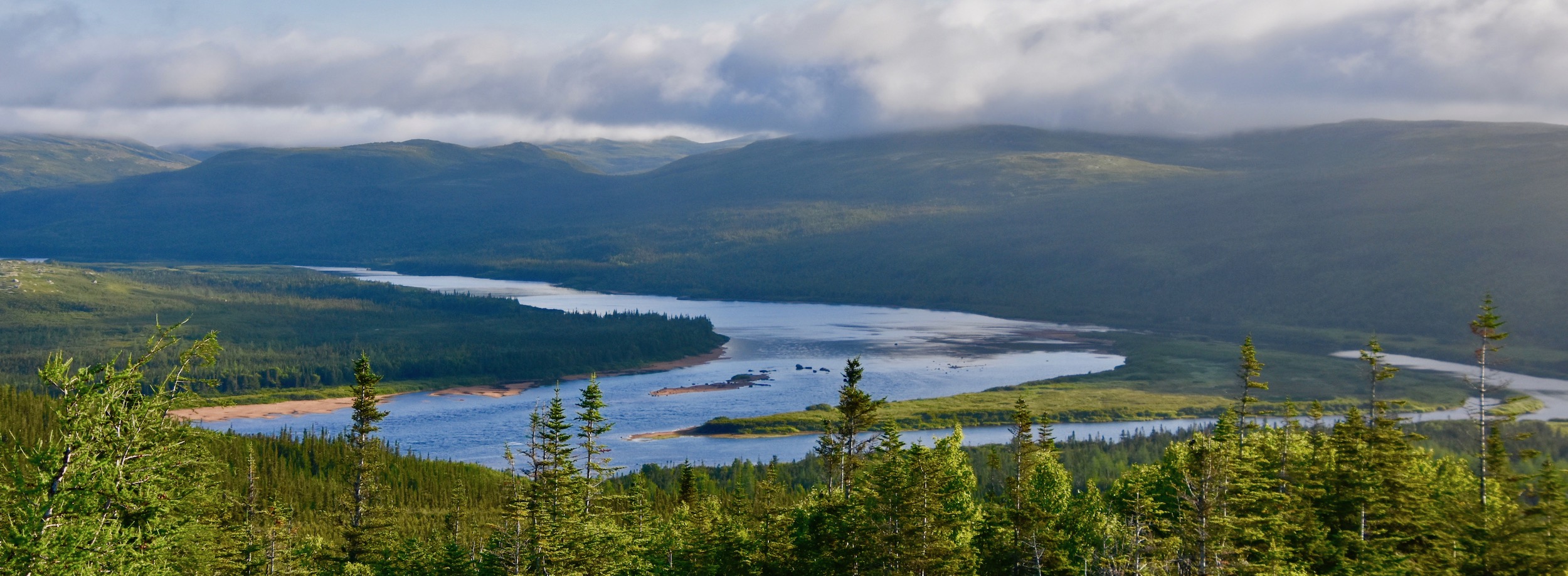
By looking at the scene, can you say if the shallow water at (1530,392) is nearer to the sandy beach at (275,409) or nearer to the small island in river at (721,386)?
the small island in river at (721,386)

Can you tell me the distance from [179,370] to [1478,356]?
37.1 m

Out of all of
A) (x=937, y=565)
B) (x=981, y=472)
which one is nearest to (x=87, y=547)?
A: (x=937, y=565)

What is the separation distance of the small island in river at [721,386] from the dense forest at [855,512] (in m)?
115

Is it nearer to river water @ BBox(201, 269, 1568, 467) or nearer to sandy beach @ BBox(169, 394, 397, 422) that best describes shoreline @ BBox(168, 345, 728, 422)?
sandy beach @ BBox(169, 394, 397, 422)

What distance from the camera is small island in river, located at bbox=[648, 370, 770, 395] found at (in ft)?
579

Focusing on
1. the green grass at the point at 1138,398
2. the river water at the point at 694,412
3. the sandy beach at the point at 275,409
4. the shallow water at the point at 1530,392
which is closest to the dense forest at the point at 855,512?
the river water at the point at 694,412

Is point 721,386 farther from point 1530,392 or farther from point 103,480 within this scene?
point 103,480

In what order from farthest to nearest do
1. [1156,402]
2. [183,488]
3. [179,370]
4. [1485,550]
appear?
[1156,402] → [1485,550] → [183,488] → [179,370]

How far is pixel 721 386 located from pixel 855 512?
138781 mm

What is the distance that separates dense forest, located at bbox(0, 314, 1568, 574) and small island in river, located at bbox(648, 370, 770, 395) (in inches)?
4523

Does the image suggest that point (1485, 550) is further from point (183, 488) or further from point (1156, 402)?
point (1156, 402)

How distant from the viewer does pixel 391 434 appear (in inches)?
5423

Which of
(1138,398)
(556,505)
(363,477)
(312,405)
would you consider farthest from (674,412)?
(556,505)


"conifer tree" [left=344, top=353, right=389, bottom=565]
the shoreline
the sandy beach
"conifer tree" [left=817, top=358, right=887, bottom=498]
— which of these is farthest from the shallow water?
the sandy beach
